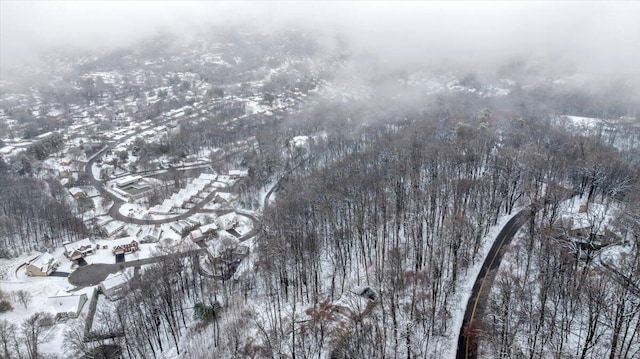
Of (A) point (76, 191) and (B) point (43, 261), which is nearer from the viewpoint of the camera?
(B) point (43, 261)

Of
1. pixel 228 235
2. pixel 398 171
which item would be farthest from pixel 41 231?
pixel 398 171

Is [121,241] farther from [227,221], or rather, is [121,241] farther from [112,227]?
[227,221]

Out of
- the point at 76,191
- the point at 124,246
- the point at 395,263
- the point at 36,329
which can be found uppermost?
the point at 395,263

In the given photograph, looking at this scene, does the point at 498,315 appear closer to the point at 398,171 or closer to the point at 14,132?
the point at 398,171

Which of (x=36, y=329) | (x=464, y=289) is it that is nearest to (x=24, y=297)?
(x=36, y=329)

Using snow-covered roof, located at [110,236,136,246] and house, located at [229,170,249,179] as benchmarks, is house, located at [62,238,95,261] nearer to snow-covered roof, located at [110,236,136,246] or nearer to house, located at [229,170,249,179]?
snow-covered roof, located at [110,236,136,246]

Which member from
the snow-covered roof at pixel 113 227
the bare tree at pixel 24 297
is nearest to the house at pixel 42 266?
the bare tree at pixel 24 297

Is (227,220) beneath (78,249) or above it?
beneath

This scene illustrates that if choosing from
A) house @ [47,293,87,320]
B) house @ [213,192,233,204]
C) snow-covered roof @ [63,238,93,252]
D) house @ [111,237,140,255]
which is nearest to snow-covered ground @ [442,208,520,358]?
house @ [47,293,87,320]
